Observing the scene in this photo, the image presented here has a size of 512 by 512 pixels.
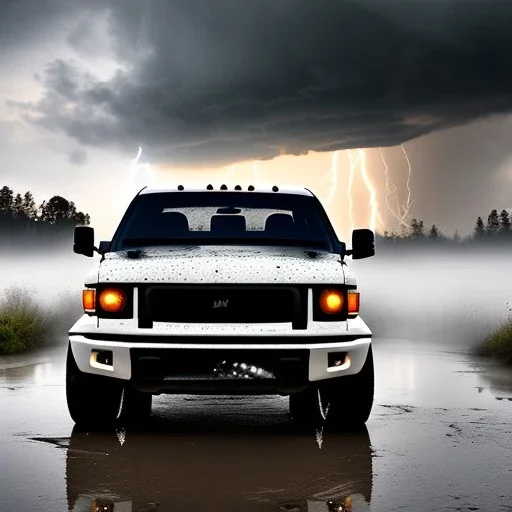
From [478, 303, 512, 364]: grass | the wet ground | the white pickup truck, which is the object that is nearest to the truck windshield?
the white pickup truck

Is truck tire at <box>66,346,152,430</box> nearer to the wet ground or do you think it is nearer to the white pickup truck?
the white pickup truck

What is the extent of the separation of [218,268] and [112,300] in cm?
82

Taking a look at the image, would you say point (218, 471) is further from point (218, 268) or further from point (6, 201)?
point (6, 201)

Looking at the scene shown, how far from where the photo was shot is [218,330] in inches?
317

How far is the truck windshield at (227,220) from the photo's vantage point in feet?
31.0

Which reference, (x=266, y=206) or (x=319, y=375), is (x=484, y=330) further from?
(x=319, y=375)

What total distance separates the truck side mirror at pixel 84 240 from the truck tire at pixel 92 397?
40.4 inches

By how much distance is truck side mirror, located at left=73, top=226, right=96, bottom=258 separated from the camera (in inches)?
363

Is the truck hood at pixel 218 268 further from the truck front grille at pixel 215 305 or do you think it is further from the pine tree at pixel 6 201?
the pine tree at pixel 6 201

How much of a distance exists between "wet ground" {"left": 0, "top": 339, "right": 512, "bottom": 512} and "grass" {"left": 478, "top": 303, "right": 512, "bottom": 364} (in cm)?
652

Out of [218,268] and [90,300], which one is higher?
[218,268]

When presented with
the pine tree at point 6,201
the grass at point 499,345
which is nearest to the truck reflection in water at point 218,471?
the grass at point 499,345

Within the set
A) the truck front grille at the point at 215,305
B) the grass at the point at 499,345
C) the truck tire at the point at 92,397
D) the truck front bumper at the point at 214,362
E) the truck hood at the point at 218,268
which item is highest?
the truck hood at the point at 218,268

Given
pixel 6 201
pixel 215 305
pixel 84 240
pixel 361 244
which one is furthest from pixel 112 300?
pixel 6 201
